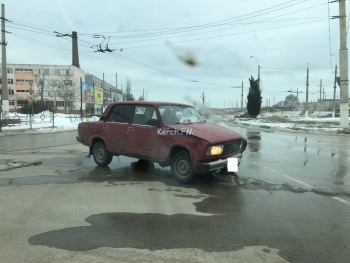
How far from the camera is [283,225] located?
470 cm

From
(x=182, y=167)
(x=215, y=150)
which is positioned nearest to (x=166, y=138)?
(x=182, y=167)

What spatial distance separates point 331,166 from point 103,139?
620 centimetres

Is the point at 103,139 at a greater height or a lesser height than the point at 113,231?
greater

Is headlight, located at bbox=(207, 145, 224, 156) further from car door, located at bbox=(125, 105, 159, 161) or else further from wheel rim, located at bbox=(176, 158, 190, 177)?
car door, located at bbox=(125, 105, 159, 161)

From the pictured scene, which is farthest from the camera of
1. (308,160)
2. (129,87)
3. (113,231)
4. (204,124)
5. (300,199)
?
(129,87)

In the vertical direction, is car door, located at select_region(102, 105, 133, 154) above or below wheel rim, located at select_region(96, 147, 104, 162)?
above

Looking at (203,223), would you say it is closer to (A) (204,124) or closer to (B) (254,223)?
(B) (254,223)

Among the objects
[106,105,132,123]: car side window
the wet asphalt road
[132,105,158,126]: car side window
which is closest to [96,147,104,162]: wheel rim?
the wet asphalt road

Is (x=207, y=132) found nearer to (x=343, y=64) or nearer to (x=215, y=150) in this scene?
(x=215, y=150)

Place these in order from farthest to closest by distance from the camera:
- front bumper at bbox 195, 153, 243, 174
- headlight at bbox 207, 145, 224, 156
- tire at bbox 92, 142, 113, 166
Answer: tire at bbox 92, 142, 113, 166
headlight at bbox 207, 145, 224, 156
front bumper at bbox 195, 153, 243, 174

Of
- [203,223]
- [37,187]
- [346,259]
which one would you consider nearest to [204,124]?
[203,223]

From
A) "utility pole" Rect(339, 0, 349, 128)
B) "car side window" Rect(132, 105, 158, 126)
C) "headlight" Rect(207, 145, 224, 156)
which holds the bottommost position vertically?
"headlight" Rect(207, 145, 224, 156)

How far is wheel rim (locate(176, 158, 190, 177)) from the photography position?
7013mm

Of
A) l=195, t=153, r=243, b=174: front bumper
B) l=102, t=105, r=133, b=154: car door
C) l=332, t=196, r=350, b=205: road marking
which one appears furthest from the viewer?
l=102, t=105, r=133, b=154: car door
